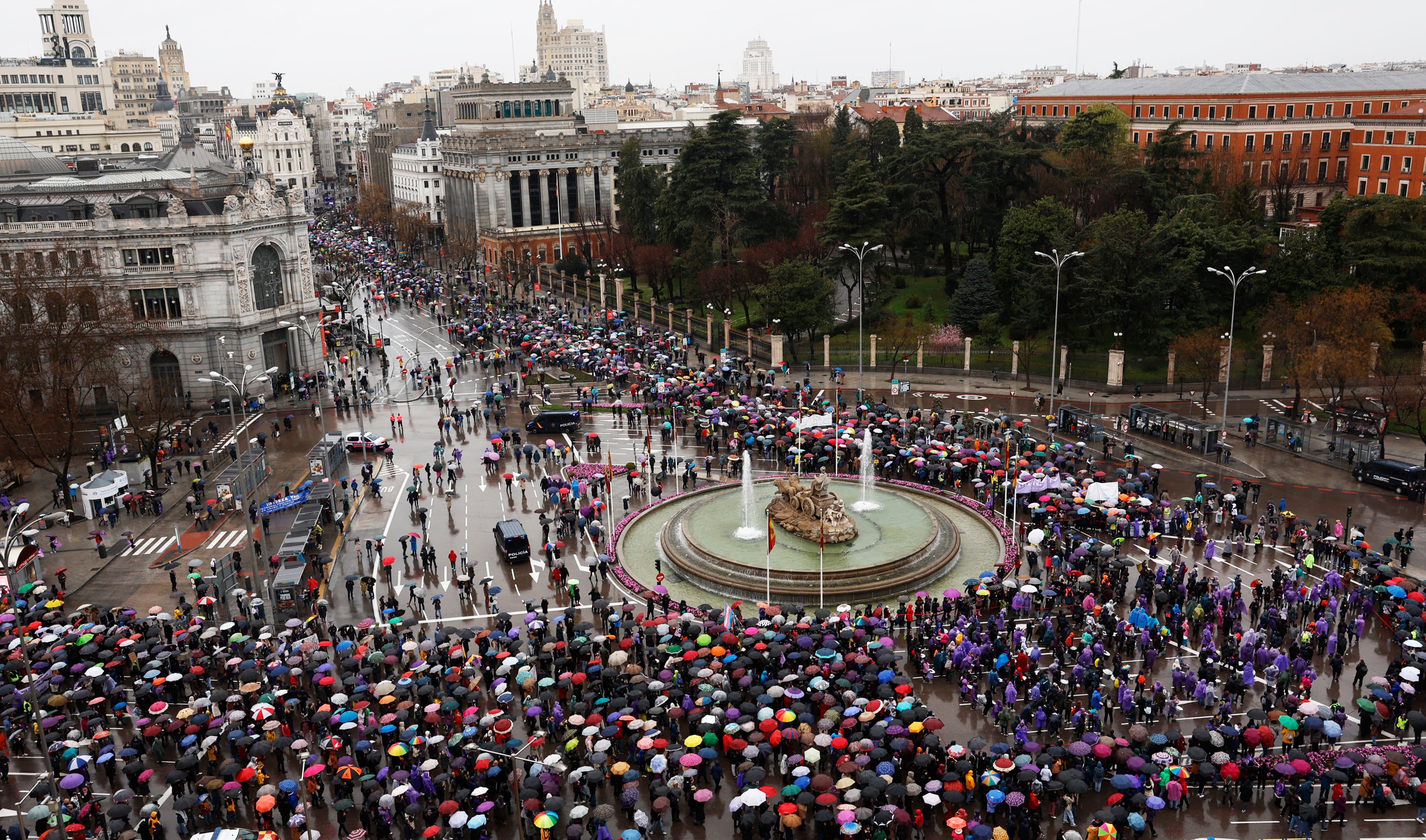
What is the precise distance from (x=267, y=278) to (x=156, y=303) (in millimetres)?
6779

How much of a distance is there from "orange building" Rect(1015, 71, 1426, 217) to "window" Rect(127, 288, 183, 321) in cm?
7731

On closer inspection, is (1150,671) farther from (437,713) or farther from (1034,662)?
(437,713)

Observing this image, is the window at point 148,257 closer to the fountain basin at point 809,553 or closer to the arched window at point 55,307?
the arched window at point 55,307

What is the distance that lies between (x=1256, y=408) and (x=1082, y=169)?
26.7 m

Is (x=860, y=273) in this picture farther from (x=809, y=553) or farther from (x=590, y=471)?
(x=809, y=553)

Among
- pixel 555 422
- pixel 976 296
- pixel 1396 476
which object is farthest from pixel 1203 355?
pixel 555 422

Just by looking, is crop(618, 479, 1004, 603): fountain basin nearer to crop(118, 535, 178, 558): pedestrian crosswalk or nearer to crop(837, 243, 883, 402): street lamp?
crop(118, 535, 178, 558): pedestrian crosswalk

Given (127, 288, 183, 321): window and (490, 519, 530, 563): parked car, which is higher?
(127, 288, 183, 321): window

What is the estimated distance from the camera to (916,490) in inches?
1848

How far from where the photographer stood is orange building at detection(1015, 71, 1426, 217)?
82.6 meters

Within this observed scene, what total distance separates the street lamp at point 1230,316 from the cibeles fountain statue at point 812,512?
21219 millimetres

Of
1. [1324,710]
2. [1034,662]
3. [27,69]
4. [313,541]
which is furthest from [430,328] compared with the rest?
[27,69]

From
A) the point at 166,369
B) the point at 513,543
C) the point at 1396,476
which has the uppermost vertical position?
the point at 166,369

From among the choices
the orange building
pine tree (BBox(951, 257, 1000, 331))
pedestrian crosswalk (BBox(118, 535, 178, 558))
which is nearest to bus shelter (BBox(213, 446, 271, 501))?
pedestrian crosswalk (BBox(118, 535, 178, 558))
